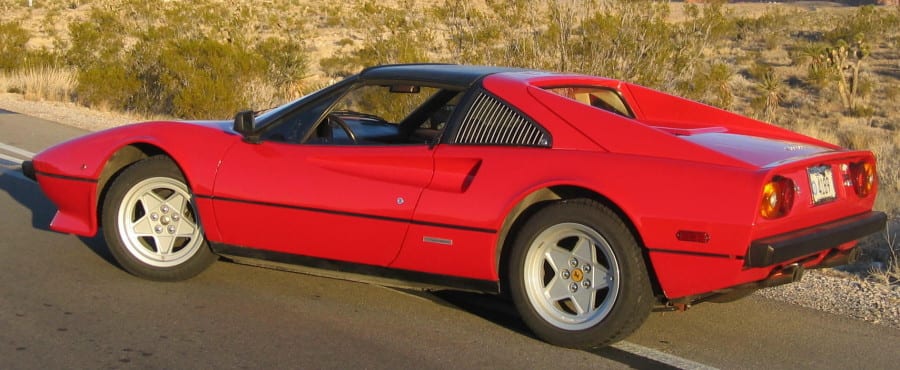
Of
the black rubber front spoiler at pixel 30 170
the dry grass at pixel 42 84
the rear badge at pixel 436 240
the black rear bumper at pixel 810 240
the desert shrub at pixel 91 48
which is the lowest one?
the dry grass at pixel 42 84

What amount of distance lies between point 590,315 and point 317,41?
39.0 metres

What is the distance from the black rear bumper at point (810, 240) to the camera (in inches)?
180

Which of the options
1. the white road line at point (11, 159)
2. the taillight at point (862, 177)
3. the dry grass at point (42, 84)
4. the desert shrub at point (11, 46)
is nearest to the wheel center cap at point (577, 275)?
the taillight at point (862, 177)

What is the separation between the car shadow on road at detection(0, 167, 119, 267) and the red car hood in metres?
3.78

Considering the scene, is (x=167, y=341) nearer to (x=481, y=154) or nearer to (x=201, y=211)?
(x=201, y=211)

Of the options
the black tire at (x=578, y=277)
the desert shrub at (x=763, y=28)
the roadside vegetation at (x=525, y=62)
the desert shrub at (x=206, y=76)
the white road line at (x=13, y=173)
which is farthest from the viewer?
the desert shrub at (x=763, y=28)

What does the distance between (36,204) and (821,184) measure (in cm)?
621

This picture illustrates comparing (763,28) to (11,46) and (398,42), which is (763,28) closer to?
(398,42)

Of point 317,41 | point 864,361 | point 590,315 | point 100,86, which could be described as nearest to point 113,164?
point 590,315

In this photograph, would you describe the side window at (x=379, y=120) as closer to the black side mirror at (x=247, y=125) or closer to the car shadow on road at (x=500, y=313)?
the black side mirror at (x=247, y=125)

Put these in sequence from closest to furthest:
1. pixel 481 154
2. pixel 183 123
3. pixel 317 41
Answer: pixel 481 154 → pixel 183 123 → pixel 317 41

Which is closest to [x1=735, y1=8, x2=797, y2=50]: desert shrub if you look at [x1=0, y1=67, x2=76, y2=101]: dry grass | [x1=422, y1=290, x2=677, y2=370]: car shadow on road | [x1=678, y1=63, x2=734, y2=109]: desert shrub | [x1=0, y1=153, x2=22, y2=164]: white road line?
[x1=678, y1=63, x2=734, y2=109]: desert shrub

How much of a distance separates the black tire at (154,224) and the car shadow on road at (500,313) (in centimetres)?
134

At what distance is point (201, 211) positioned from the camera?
590 centimetres
